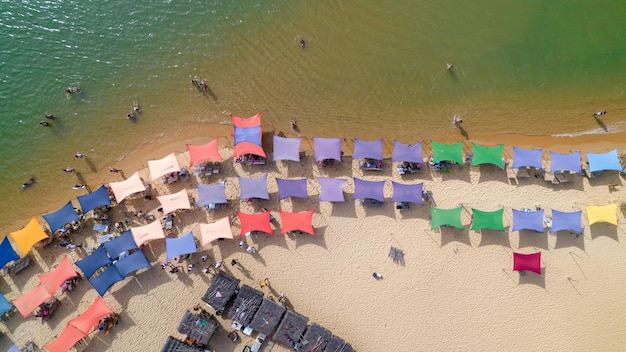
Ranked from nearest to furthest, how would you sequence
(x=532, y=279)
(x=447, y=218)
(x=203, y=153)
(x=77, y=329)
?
1. (x=77, y=329)
2. (x=532, y=279)
3. (x=447, y=218)
4. (x=203, y=153)


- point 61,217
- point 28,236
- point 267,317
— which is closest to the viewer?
point 267,317

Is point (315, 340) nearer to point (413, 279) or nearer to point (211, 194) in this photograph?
point (413, 279)

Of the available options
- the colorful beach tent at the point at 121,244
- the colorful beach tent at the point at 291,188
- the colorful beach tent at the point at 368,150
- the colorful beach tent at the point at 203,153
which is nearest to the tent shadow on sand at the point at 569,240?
the colorful beach tent at the point at 368,150

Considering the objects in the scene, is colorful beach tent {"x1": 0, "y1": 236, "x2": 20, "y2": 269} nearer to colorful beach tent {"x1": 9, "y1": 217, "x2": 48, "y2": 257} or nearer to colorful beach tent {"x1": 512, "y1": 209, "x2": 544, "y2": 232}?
colorful beach tent {"x1": 9, "y1": 217, "x2": 48, "y2": 257}

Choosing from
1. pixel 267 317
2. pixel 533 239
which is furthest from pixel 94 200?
pixel 533 239

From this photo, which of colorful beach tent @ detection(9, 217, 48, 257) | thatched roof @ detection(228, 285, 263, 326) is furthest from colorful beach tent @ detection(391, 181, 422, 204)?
colorful beach tent @ detection(9, 217, 48, 257)

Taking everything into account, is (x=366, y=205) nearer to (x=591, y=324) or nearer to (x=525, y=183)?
(x=525, y=183)
